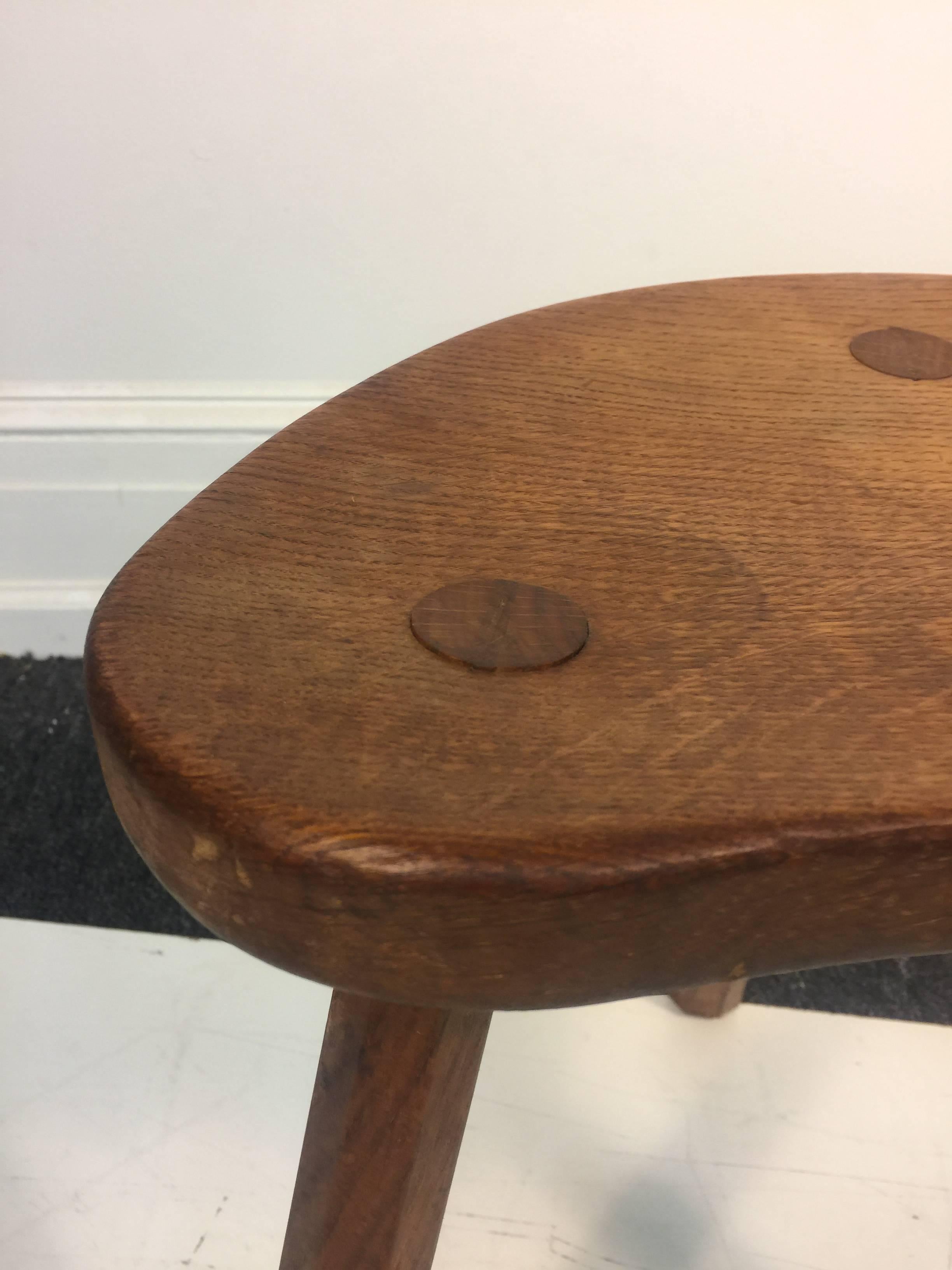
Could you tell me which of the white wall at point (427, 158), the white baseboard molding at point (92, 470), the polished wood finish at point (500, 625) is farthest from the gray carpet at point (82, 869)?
the polished wood finish at point (500, 625)

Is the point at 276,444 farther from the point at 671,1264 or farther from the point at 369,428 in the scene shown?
the point at 671,1264

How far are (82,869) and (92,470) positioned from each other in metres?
0.32

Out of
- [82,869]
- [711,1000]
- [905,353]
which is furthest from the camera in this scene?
[82,869]

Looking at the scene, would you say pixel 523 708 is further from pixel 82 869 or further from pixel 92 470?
Answer: pixel 92 470

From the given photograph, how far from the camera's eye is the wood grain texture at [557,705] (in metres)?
0.21

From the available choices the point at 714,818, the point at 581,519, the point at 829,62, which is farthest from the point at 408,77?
the point at 714,818

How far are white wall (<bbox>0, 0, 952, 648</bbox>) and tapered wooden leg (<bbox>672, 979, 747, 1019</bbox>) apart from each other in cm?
48

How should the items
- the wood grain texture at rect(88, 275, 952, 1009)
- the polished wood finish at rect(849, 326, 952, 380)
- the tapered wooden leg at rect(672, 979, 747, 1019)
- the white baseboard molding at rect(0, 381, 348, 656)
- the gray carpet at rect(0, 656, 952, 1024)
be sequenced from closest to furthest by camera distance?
1. the wood grain texture at rect(88, 275, 952, 1009)
2. the polished wood finish at rect(849, 326, 952, 380)
3. the tapered wooden leg at rect(672, 979, 747, 1019)
4. the gray carpet at rect(0, 656, 952, 1024)
5. the white baseboard molding at rect(0, 381, 348, 656)

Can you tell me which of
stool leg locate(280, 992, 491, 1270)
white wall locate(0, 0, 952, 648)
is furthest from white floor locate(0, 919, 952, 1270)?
white wall locate(0, 0, 952, 648)

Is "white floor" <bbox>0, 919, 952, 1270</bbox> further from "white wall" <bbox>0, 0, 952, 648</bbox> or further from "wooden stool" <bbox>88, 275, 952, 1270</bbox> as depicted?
"white wall" <bbox>0, 0, 952, 648</bbox>

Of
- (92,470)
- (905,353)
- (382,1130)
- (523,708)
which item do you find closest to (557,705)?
(523,708)

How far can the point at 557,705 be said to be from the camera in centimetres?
25

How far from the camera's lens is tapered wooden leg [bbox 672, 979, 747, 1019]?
0.56m

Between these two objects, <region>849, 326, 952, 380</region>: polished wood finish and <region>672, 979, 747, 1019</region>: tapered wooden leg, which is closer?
<region>849, 326, 952, 380</region>: polished wood finish
